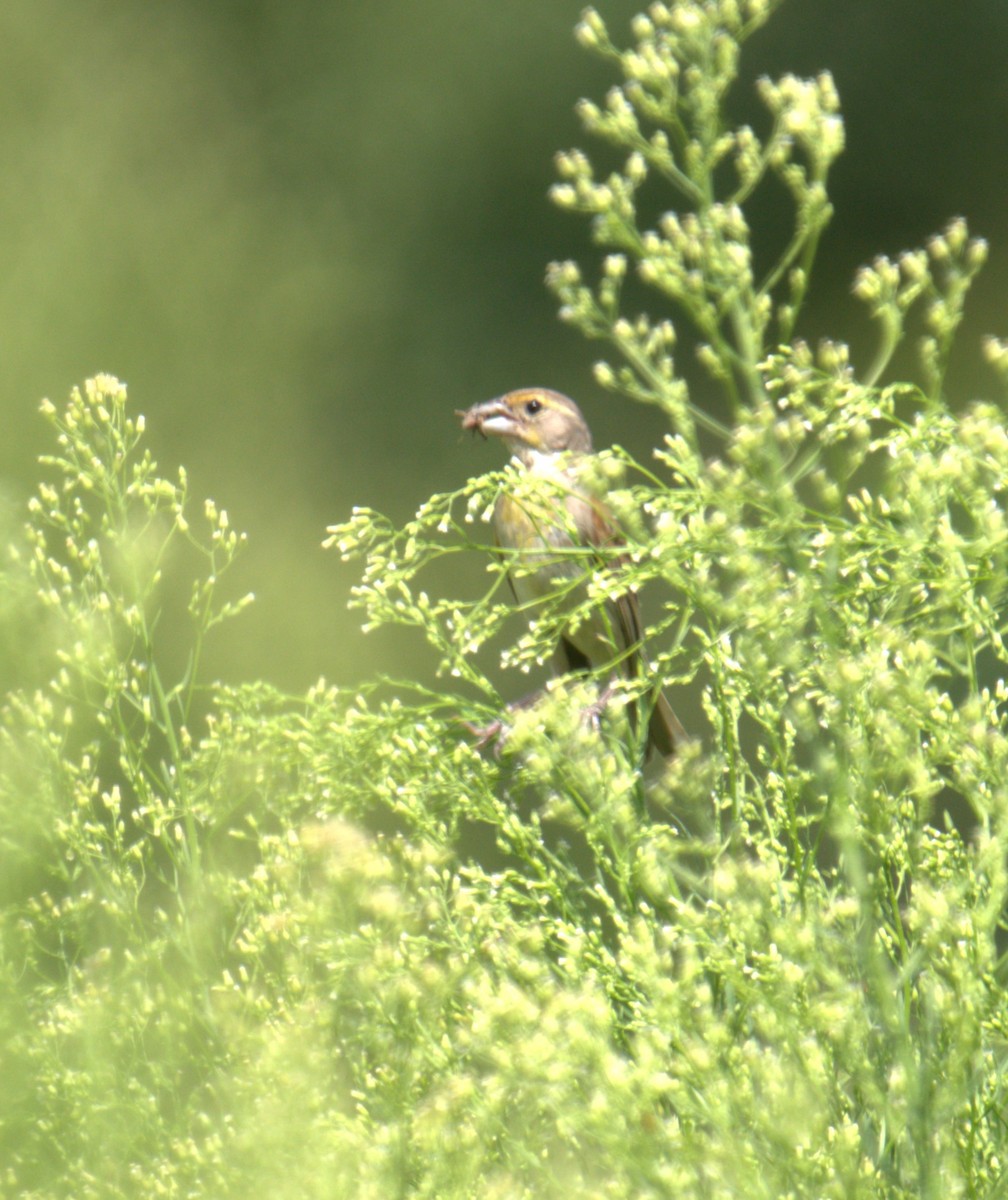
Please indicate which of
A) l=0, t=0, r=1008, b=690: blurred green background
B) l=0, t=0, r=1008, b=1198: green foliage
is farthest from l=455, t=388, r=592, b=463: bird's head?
l=0, t=0, r=1008, b=1198: green foliage

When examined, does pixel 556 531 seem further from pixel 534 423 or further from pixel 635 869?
pixel 635 869

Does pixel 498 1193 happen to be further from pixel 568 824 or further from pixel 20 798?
pixel 20 798

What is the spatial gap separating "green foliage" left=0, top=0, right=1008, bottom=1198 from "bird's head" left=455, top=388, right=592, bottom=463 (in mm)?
1649

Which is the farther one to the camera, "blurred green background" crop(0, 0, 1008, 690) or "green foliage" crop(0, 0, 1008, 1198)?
"blurred green background" crop(0, 0, 1008, 690)

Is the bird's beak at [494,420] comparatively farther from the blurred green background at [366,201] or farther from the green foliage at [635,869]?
the green foliage at [635,869]

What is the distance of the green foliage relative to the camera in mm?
793

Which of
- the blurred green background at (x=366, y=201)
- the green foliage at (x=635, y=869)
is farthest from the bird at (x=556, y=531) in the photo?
the green foliage at (x=635, y=869)

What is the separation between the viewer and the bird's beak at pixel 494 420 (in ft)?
9.12

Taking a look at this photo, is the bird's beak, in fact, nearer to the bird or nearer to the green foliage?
the bird

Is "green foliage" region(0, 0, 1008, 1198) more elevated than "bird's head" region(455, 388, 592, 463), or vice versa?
"bird's head" region(455, 388, 592, 463)

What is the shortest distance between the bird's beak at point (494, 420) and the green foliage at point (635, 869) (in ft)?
5.14

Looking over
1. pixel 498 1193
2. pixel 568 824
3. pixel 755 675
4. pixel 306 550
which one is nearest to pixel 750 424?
pixel 755 675

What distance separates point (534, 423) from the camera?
289cm

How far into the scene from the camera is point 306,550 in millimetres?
3008
